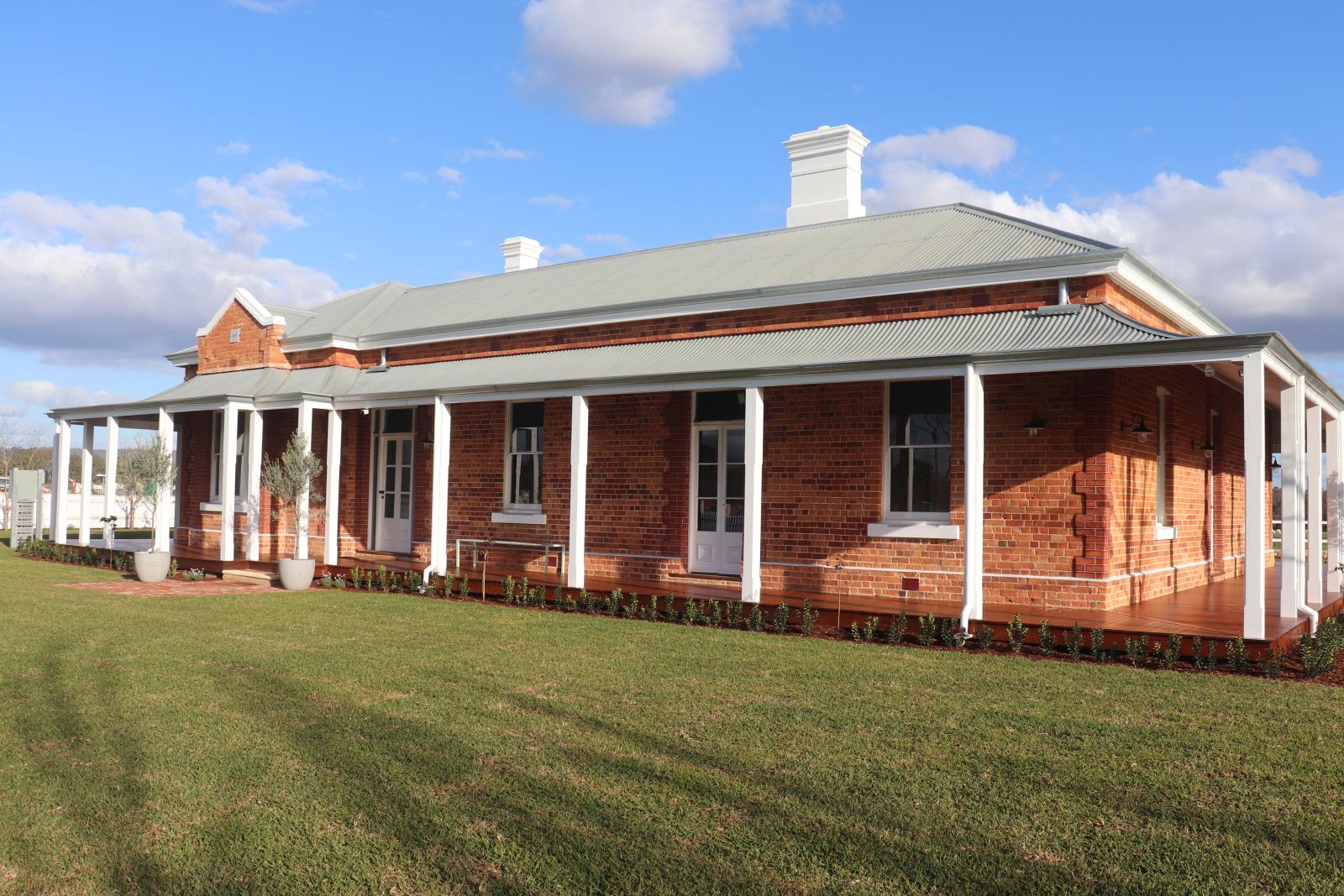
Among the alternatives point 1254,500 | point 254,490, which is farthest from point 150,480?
point 1254,500

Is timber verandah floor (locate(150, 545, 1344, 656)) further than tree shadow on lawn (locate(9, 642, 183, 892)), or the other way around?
timber verandah floor (locate(150, 545, 1344, 656))

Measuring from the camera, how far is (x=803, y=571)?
40.2ft

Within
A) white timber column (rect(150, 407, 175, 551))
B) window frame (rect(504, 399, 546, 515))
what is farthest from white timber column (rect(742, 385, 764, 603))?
white timber column (rect(150, 407, 175, 551))

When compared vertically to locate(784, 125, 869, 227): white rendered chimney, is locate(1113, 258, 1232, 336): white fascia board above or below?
below

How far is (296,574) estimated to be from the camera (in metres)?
14.5

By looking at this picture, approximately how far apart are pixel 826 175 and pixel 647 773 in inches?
488

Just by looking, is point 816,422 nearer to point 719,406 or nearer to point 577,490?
point 719,406

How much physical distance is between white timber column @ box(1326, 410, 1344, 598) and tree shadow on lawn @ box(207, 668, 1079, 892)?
9497 millimetres

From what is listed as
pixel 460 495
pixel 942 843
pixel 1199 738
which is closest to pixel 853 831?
pixel 942 843

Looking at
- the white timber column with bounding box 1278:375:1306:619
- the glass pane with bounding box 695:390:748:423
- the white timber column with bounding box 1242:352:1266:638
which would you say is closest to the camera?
the white timber column with bounding box 1242:352:1266:638

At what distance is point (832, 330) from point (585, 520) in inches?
170

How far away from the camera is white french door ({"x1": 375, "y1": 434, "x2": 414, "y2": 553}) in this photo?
16.8 meters

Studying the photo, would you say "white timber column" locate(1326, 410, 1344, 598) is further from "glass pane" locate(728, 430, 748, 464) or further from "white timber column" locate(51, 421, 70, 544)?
"white timber column" locate(51, 421, 70, 544)

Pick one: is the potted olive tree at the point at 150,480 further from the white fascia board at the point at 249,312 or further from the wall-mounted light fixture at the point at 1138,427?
the wall-mounted light fixture at the point at 1138,427
